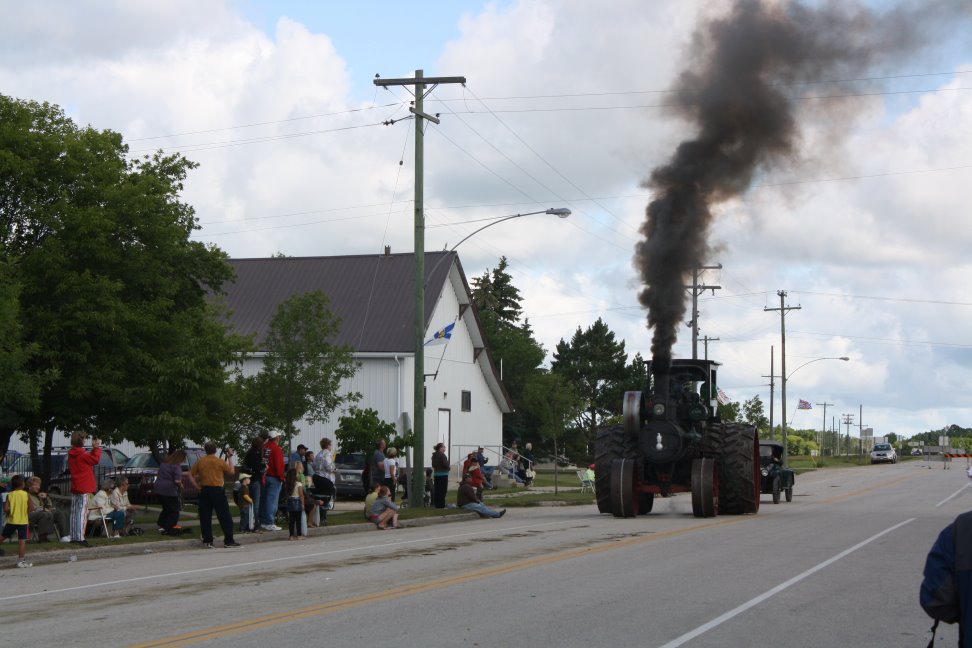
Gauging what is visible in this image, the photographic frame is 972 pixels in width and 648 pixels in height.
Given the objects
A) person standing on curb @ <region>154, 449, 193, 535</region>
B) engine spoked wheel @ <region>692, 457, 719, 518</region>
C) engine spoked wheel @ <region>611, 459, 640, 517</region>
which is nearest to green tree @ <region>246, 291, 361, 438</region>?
engine spoked wheel @ <region>611, 459, 640, 517</region>

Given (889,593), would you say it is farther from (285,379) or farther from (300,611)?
(285,379)

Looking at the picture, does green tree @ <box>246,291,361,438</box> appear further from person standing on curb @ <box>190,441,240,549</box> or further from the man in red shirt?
the man in red shirt

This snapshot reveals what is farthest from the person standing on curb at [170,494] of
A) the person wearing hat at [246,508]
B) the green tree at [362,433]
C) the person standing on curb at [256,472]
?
the green tree at [362,433]

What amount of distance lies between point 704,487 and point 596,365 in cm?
7588

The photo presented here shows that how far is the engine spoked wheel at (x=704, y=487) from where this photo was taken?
80.5 feet

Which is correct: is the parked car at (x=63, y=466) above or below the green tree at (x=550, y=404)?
below

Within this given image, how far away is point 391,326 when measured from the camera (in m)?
45.0

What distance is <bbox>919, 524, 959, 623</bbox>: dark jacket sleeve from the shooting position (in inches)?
214

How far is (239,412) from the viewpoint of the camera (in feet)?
98.1

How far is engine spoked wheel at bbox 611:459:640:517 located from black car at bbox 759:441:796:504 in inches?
350

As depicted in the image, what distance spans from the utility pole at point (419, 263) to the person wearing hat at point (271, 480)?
20.6 ft

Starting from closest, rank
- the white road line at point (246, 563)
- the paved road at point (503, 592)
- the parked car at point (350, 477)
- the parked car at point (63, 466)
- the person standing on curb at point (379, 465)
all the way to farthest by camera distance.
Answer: the paved road at point (503, 592)
the white road line at point (246, 563)
the parked car at point (63, 466)
the person standing on curb at point (379, 465)
the parked car at point (350, 477)

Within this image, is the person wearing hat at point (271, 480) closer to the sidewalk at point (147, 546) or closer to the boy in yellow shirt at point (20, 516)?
the sidewalk at point (147, 546)

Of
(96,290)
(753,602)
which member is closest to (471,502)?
(96,290)
